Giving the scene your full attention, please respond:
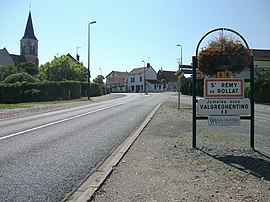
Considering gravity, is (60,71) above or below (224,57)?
above

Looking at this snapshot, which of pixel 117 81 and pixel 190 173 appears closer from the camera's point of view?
pixel 190 173

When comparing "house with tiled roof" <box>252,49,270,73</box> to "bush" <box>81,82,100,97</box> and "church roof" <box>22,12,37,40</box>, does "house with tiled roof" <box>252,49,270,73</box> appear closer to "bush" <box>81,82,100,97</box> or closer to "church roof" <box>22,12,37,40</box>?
"bush" <box>81,82,100,97</box>

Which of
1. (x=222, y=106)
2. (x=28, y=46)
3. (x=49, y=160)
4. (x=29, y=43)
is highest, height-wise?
(x=29, y=43)

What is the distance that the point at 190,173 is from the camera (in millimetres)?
5754

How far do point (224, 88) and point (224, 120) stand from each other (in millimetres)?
818

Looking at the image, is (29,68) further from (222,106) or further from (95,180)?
(95,180)

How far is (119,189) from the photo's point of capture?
490 centimetres

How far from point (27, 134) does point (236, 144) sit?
7.12 metres

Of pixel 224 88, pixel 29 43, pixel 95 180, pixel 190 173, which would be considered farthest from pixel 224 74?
pixel 29 43

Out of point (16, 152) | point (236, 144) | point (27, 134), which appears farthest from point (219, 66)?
point (27, 134)

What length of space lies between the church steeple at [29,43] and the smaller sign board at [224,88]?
368 feet

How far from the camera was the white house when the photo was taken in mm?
107625

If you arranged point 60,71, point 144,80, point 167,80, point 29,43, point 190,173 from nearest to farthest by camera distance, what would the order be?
1. point 190,173
2. point 60,71
3. point 144,80
4. point 29,43
5. point 167,80

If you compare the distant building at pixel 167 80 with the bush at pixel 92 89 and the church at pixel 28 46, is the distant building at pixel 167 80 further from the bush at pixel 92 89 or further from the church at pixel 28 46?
the bush at pixel 92 89
